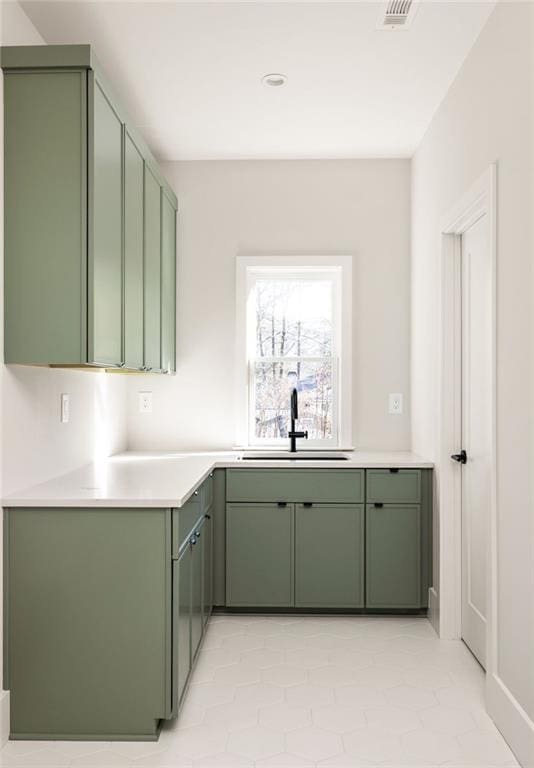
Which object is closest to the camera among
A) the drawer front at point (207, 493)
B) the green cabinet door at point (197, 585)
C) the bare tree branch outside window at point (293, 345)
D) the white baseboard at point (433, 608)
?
the green cabinet door at point (197, 585)

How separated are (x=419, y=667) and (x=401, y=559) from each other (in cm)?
71

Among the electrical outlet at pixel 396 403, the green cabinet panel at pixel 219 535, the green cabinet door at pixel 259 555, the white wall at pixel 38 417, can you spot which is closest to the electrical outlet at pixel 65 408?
the white wall at pixel 38 417

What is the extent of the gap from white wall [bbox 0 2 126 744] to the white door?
75.7 inches

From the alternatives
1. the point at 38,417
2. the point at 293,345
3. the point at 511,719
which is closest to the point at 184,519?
the point at 38,417

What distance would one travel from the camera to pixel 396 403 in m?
4.12

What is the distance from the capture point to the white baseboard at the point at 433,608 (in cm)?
341

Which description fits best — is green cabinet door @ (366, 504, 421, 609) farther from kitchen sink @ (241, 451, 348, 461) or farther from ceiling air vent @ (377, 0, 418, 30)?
ceiling air vent @ (377, 0, 418, 30)

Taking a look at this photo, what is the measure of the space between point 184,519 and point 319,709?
944 mm

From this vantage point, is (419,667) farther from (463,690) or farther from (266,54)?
(266,54)

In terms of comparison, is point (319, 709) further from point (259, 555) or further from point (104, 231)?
point (104, 231)

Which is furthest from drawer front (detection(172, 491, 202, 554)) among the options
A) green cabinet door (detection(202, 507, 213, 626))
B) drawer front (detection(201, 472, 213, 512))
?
green cabinet door (detection(202, 507, 213, 626))

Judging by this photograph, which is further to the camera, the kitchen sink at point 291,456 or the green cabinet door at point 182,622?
the kitchen sink at point 291,456

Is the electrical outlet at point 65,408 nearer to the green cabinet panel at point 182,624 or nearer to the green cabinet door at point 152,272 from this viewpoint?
the green cabinet door at point 152,272

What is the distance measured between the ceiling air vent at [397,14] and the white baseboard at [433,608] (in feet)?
9.03
